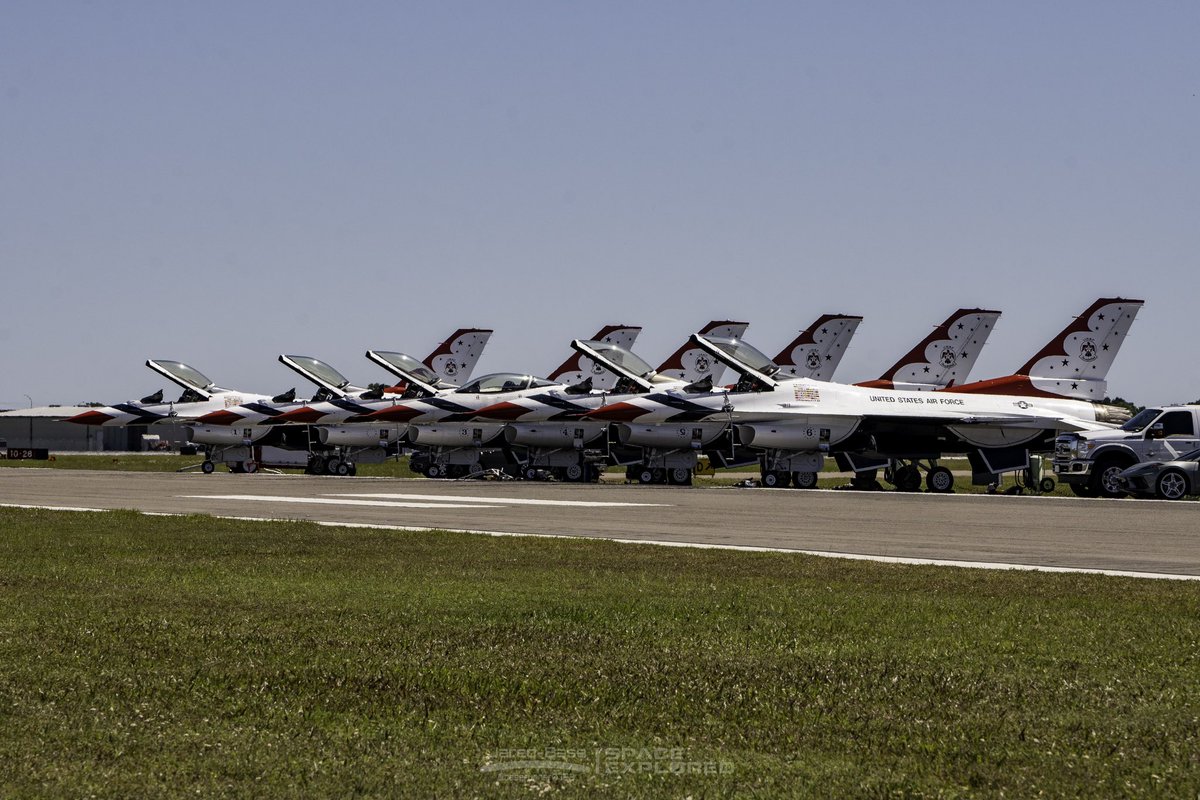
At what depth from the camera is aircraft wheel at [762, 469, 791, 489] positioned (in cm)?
4378

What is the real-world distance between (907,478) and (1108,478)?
10.1 meters

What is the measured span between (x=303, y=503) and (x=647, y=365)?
18.5 metres

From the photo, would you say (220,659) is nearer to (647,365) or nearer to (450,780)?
(450,780)

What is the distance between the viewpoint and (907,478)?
4447 cm

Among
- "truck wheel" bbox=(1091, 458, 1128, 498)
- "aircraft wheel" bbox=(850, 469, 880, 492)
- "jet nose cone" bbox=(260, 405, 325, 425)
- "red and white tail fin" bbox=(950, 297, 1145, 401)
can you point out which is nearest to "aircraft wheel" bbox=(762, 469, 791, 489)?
Answer: "aircraft wheel" bbox=(850, 469, 880, 492)

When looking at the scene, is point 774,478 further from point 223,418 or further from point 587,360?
point 223,418

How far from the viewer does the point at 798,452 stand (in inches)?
1714

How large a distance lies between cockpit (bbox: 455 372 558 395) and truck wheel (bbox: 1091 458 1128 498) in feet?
67.3

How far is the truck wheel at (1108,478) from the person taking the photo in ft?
114

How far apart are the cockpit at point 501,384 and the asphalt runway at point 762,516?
9.23 m

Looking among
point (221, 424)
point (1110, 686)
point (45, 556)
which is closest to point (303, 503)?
point (45, 556)

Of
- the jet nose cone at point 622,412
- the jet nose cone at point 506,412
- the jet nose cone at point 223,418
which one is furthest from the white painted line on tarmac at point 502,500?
the jet nose cone at point 223,418

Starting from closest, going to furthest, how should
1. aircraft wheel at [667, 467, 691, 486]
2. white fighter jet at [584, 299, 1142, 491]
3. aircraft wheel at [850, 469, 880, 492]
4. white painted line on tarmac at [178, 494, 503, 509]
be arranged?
white painted line on tarmac at [178, 494, 503, 509], white fighter jet at [584, 299, 1142, 491], aircraft wheel at [850, 469, 880, 492], aircraft wheel at [667, 467, 691, 486]

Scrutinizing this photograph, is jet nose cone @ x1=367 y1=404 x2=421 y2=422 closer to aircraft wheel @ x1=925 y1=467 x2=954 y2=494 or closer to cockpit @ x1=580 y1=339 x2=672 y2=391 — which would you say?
cockpit @ x1=580 y1=339 x2=672 y2=391
